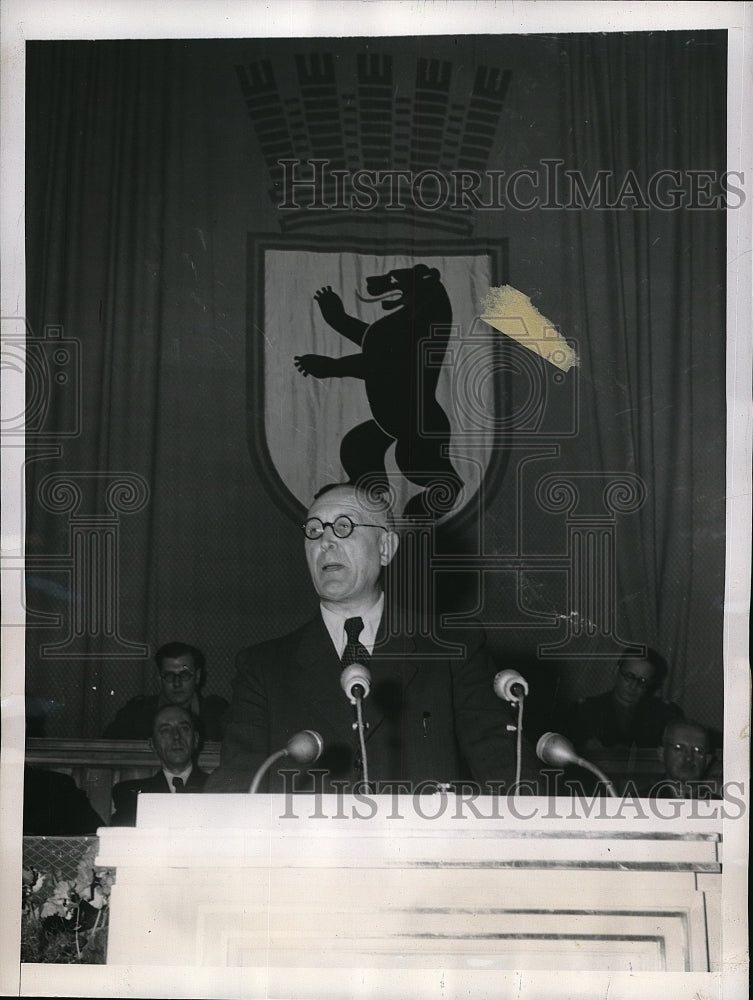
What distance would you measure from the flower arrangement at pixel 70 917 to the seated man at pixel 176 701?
37 centimetres

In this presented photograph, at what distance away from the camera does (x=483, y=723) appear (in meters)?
3.11

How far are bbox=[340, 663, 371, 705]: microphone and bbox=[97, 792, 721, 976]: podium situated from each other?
0.31 m

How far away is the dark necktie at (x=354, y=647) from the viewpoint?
314cm

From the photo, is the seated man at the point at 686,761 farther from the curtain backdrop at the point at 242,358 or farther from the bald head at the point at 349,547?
the bald head at the point at 349,547

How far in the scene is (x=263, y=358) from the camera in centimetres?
316

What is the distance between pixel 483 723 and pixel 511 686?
0.47 ft

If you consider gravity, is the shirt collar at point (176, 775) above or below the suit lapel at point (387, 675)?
below

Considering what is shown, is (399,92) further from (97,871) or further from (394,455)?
(97,871)

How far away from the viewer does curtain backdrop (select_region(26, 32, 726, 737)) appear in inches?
123

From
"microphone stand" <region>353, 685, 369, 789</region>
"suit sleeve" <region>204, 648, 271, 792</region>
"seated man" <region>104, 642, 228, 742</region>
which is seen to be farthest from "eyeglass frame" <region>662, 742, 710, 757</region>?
"seated man" <region>104, 642, 228, 742</region>

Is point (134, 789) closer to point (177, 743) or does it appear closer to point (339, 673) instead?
point (177, 743)

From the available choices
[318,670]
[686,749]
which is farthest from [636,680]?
[318,670]

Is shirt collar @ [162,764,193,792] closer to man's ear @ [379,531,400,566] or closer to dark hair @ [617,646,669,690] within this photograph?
man's ear @ [379,531,400,566]

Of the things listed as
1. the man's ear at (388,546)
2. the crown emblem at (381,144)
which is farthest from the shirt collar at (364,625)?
the crown emblem at (381,144)
